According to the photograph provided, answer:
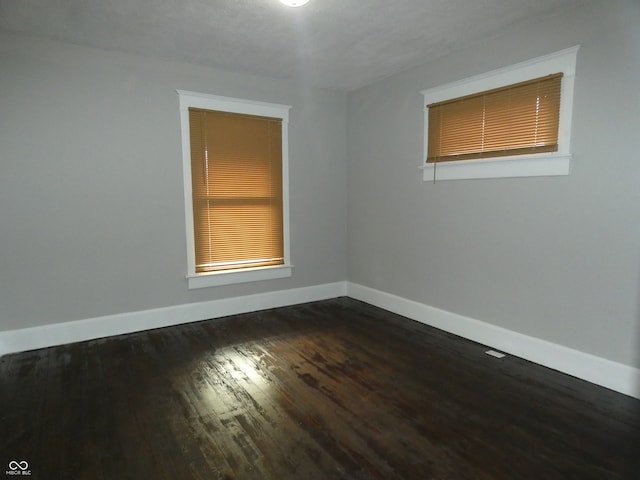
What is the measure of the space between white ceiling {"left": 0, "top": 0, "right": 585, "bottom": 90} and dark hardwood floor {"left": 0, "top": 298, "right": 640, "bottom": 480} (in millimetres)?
2643

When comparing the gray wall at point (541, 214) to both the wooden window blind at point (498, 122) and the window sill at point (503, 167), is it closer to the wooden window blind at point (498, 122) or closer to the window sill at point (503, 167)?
the window sill at point (503, 167)

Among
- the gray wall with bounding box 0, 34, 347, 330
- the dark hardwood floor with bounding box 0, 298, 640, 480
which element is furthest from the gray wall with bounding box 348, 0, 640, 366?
the gray wall with bounding box 0, 34, 347, 330

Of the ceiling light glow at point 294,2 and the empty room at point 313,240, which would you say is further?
the ceiling light glow at point 294,2

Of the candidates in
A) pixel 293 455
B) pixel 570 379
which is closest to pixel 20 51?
pixel 293 455

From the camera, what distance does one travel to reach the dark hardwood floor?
1.90m

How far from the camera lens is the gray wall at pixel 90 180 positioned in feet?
10.5

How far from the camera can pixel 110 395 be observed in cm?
257

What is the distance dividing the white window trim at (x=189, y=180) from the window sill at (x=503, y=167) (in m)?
1.66

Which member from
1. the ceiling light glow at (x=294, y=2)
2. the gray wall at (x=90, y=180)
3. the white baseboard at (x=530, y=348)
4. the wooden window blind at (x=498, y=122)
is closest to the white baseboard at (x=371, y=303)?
the white baseboard at (x=530, y=348)

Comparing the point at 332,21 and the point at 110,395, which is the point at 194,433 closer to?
the point at 110,395

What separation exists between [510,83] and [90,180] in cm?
374

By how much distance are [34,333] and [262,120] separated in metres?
3.01

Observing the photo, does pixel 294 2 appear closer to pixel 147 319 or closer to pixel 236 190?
pixel 236 190

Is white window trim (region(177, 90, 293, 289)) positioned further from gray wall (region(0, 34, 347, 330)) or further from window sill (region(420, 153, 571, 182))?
window sill (region(420, 153, 571, 182))
